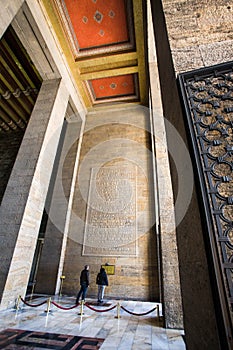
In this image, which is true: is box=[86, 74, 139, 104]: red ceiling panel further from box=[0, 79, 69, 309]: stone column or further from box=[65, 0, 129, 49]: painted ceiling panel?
box=[0, 79, 69, 309]: stone column

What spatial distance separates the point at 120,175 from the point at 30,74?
17.9ft

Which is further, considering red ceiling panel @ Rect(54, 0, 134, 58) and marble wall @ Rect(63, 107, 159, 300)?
marble wall @ Rect(63, 107, 159, 300)

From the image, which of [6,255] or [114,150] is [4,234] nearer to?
[6,255]

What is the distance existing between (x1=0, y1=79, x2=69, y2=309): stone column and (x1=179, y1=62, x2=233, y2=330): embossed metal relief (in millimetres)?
4668

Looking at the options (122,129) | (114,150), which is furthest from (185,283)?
(122,129)

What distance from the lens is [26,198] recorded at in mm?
4980

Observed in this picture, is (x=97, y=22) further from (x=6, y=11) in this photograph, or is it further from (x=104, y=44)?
(x=6, y=11)

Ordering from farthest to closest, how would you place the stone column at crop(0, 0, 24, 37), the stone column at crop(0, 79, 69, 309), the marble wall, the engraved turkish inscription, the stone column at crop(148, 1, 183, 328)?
1. the engraved turkish inscription
2. the marble wall
3. the stone column at crop(0, 79, 69, 309)
4. the stone column at crop(0, 0, 24, 37)
5. the stone column at crop(148, 1, 183, 328)

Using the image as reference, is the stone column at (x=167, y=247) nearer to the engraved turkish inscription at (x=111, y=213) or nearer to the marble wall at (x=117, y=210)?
the marble wall at (x=117, y=210)

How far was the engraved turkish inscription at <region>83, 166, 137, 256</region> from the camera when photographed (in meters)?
6.90

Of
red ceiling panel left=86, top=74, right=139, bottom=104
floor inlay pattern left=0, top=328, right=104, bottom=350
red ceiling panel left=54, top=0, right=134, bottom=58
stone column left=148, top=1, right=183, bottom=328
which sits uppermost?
red ceiling panel left=86, top=74, right=139, bottom=104

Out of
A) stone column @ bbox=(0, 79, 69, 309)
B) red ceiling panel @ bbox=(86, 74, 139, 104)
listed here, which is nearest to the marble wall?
red ceiling panel @ bbox=(86, 74, 139, 104)

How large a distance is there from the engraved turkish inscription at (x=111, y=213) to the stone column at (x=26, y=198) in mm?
2393

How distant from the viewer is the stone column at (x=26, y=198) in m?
4.42
